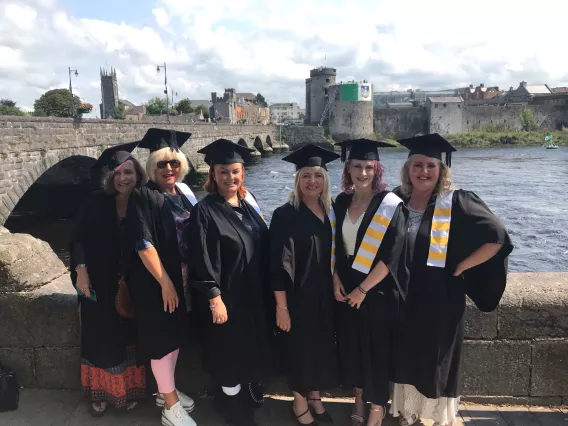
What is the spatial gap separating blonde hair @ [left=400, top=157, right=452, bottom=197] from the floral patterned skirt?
6.70ft

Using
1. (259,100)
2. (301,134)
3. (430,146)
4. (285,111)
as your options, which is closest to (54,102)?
(301,134)

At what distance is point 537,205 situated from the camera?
23344mm

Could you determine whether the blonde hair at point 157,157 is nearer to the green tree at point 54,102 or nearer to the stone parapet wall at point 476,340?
the stone parapet wall at point 476,340

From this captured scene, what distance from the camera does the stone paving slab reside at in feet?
9.68

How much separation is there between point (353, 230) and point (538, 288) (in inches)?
50.1

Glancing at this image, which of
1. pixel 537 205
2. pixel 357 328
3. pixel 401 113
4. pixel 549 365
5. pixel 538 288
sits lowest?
pixel 537 205

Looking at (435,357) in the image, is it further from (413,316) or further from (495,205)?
(495,205)

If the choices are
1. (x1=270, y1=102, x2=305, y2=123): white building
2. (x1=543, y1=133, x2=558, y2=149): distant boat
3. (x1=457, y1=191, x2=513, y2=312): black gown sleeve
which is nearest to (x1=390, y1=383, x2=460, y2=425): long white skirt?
(x1=457, y1=191, x2=513, y2=312): black gown sleeve

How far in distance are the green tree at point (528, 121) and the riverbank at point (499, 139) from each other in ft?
15.2

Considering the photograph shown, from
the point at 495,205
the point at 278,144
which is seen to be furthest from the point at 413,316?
the point at 278,144

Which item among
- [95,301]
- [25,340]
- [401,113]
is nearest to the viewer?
[95,301]

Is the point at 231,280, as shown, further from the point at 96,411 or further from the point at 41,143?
the point at 41,143

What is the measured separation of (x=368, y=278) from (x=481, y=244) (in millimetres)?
666

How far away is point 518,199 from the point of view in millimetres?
25078
